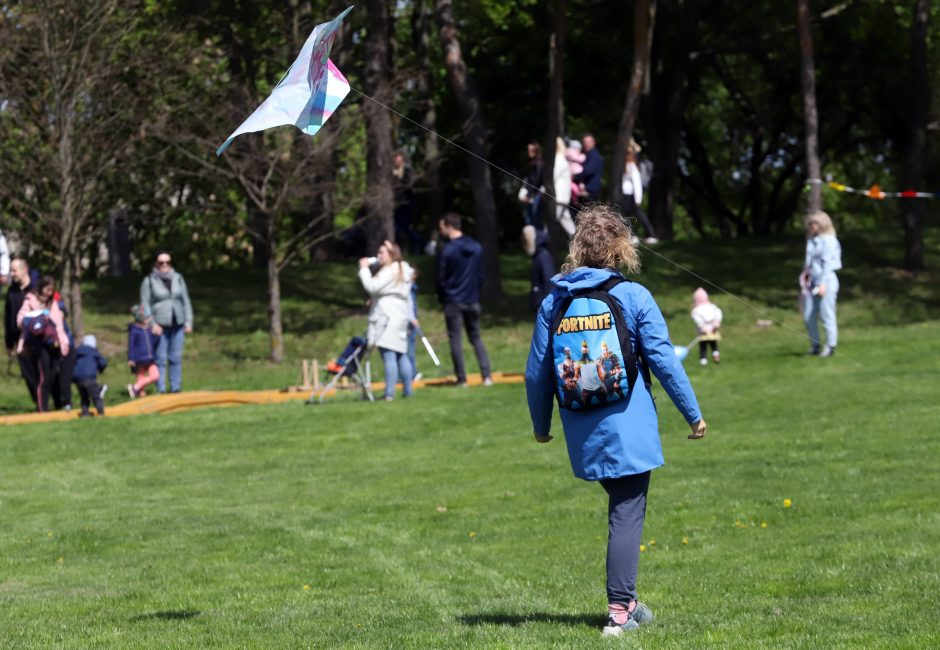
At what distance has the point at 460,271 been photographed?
63.1ft

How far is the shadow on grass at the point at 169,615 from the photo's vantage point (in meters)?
8.45

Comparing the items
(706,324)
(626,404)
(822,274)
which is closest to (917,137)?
(822,274)

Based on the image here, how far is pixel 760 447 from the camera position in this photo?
47.7ft

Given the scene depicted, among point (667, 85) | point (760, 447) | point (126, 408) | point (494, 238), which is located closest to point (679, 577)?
point (760, 447)

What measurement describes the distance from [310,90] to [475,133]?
2040cm

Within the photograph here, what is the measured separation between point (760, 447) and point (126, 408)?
8.26 m

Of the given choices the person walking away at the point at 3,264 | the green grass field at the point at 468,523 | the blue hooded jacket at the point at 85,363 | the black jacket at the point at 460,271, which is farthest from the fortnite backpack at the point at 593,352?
the person walking away at the point at 3,264

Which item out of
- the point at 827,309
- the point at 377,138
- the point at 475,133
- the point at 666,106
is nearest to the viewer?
the point at 827,309

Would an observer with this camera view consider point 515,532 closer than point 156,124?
Yes

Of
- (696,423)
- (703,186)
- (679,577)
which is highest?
(703,186)

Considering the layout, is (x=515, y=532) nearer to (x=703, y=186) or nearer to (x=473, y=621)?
(x=473, y=621)

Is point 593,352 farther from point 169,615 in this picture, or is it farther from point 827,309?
point 827,309

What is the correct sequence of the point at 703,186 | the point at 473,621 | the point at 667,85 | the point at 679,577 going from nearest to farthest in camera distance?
the point at 473,621
the point at 679,577
the point at 667,85
the point at 703,186

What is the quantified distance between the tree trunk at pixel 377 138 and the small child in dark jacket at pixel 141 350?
6.22m
